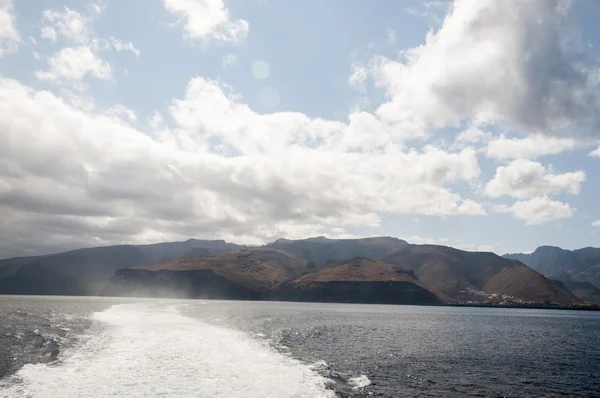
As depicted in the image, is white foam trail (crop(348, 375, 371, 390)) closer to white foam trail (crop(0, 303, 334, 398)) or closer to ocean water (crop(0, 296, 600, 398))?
ocean water (crop(0, 296, 600, 398))

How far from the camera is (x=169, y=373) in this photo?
4294 cm

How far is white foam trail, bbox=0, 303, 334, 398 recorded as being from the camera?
37031mm

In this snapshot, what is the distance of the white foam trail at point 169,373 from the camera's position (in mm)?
37031

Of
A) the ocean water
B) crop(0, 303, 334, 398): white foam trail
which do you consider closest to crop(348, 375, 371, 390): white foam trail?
the ocean water

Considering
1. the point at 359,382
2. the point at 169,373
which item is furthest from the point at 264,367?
the point at 169,373

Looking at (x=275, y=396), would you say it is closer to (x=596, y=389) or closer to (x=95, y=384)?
(x=95, y=384)

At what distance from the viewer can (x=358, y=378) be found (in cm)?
4834

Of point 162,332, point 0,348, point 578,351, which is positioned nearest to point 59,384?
point 0,348

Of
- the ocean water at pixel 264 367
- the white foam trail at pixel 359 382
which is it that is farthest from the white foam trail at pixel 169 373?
the white foam trail at pixel 359 382

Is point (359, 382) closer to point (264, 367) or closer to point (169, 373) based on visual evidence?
point (264, 367)

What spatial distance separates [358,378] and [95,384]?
27824 mm

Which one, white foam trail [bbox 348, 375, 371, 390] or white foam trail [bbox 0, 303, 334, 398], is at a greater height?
white foam trail [bbox 0, 303, 334, 398]

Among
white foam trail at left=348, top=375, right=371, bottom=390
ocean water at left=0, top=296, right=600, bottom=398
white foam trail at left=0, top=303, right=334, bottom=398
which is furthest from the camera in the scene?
white foam trail at left=348, top=375, right=371, bottom=390

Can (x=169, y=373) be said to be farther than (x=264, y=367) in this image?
No
